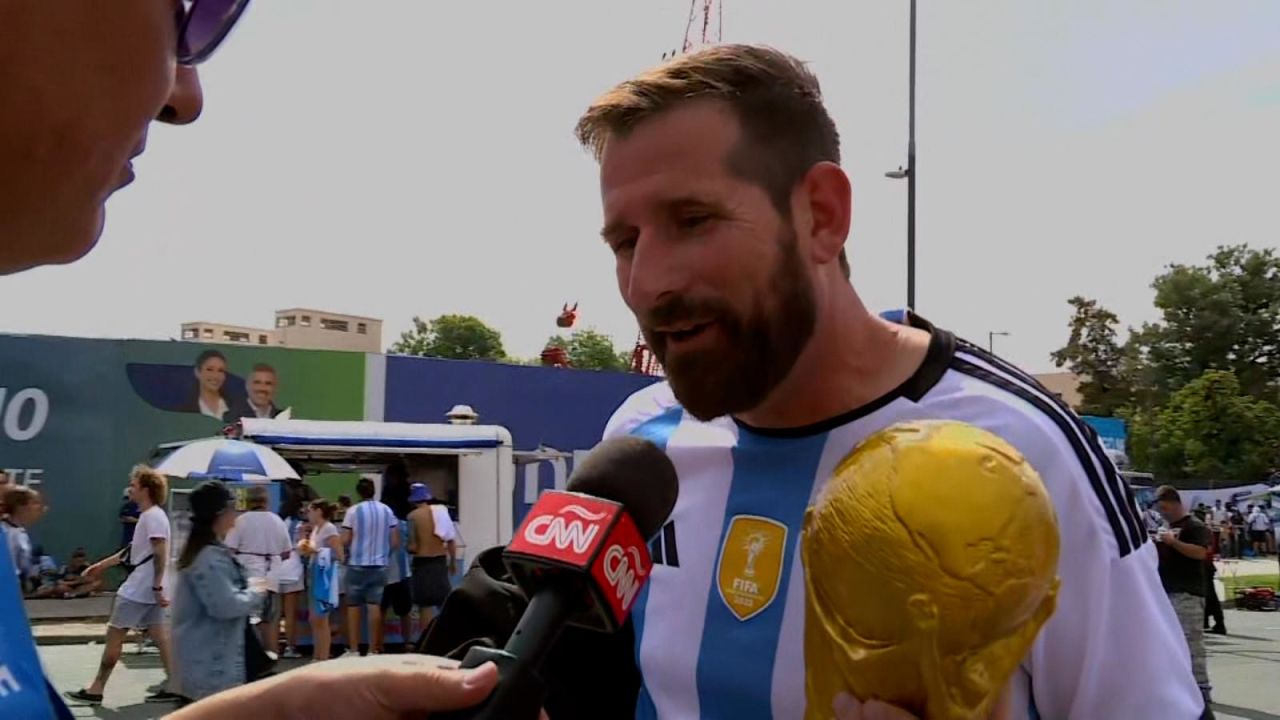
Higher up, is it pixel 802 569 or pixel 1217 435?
pixel 802 569

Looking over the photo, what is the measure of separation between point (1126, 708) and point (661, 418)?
40.5 inches

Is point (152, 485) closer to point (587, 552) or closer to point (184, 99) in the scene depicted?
point (587, 552)

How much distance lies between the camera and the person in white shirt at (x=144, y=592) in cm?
859

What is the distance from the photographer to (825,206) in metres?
1.95

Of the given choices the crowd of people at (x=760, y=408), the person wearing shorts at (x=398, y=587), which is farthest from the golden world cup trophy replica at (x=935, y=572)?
the person wearing shorts at (x=398, y=587)

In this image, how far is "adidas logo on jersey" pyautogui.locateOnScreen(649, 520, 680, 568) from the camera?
78.7 inches

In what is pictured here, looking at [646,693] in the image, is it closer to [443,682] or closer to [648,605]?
[648,605]

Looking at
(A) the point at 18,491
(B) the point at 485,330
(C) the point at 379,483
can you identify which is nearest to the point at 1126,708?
(A) the point at 18,491

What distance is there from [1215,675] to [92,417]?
50.3 ft

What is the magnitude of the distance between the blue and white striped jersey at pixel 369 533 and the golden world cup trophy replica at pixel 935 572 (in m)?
9.41

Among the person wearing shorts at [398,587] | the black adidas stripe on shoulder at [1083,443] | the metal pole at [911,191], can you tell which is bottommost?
the person wearing shorts at [398,587]

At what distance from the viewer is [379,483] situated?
13.3 meters

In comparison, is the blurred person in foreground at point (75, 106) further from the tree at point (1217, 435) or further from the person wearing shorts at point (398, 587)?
the tree at point (1217, 435)

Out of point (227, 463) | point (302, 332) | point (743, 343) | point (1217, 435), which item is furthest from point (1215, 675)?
point (302, 332)
